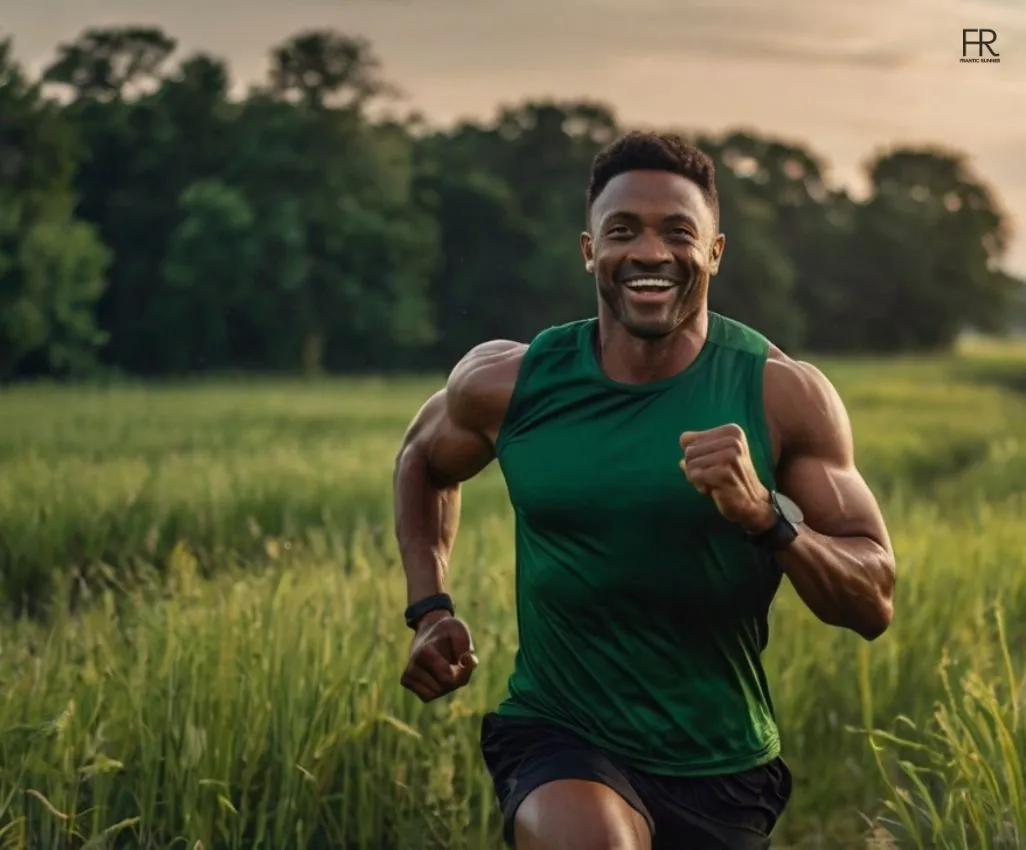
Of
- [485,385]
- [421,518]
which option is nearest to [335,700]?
[421,518]

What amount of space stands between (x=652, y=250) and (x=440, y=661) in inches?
31.0

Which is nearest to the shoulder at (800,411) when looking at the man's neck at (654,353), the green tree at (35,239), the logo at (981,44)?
the man's neck at (654,353)

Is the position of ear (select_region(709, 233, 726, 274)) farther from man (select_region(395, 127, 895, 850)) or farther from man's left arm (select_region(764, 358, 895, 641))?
man's left arm (select_region(764, 358, 895, 641))

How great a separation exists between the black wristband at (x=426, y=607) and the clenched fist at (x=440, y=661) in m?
0.11

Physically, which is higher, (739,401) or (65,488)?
(739,401)

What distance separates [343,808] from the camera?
3861 mm

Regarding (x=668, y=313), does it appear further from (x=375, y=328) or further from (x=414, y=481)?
(x=375, y=328)

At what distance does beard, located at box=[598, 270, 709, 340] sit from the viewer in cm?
267

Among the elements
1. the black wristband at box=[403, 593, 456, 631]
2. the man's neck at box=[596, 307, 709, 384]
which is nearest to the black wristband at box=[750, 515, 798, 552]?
the man's neck at box=[596, 307, 709, 384]

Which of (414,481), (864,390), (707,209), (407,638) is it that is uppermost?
(707,209)

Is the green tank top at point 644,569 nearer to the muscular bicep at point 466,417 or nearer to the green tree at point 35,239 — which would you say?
the muscular bicep at point 466,417

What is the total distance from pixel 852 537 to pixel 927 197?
43.3m

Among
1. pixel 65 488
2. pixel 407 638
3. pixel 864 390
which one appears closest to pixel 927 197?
pixel 864 390

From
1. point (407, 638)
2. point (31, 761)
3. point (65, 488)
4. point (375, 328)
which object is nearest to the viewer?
point (31, 761)
